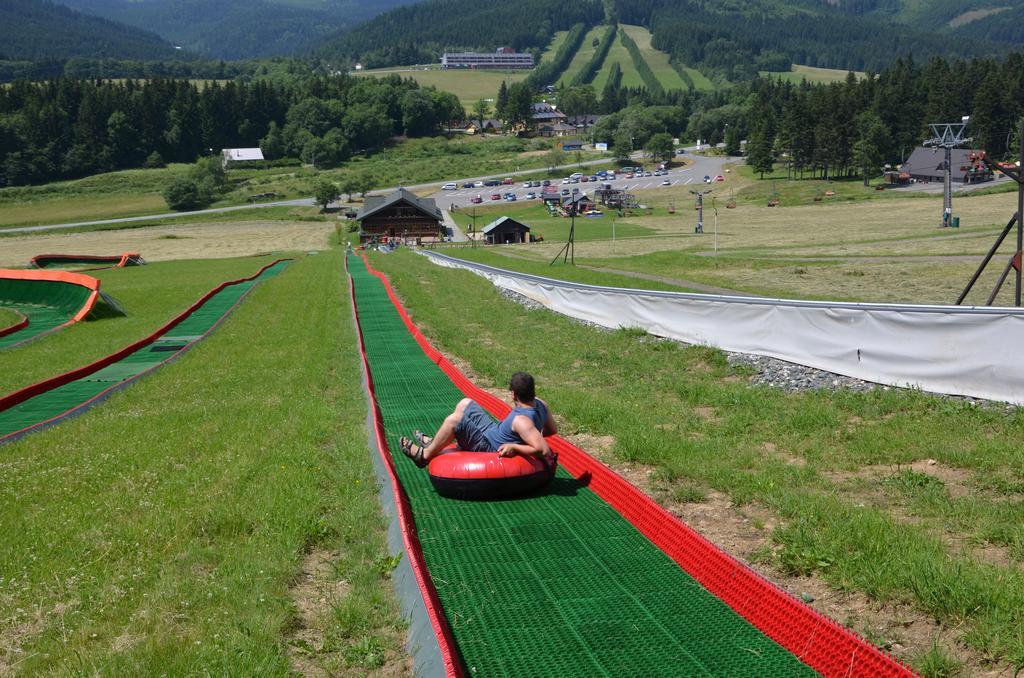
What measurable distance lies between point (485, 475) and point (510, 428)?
65 cm

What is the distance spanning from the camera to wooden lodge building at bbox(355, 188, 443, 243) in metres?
102

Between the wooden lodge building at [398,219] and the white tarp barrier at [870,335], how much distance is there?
82400mm

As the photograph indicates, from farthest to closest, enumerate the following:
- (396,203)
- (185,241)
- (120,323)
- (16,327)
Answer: (396,203) < (185,241) < (16,327) < (120,323)

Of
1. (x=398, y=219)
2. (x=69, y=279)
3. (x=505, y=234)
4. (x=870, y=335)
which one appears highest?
(x=870, y=335)

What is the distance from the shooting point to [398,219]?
10288 cm

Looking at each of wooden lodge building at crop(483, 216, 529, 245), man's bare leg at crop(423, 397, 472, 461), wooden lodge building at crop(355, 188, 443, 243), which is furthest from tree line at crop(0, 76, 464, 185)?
man's bare leg at crop(423, 397, 472, 461)

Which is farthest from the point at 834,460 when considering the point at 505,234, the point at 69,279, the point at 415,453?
the point at 505,234

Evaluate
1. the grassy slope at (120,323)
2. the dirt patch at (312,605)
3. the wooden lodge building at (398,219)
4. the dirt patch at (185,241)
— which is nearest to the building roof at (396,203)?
the wooden lodge building at (398,219)

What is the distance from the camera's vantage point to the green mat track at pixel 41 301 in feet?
116

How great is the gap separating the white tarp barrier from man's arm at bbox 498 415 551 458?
7.23 metres

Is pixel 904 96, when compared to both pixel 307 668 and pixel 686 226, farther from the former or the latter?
pixel 307 668

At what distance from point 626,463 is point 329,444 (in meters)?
4.46

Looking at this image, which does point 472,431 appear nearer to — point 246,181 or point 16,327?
point 16,327

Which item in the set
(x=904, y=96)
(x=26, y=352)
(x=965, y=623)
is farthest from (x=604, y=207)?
(x=965, y=623)
